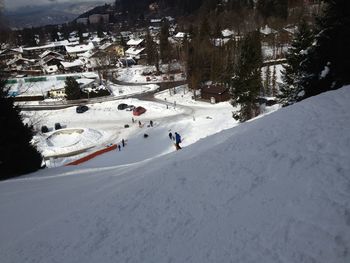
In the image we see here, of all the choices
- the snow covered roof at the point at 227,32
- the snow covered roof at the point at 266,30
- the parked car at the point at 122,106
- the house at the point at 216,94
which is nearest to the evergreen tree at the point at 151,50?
the snow covered roof at the point at 227,32

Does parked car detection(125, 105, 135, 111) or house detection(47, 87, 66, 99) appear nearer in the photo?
parked car detection(125, 105, 135, 111)

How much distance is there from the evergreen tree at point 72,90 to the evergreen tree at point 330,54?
158ft

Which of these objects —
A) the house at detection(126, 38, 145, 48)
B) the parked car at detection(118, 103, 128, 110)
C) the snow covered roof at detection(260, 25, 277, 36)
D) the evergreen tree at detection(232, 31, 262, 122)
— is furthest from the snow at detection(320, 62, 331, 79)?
the house at detection(126, 38, 145, 48)

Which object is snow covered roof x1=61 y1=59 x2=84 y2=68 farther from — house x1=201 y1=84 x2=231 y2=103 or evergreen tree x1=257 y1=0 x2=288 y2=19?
evergreen tree x1=257 y1=0 x2=288 y2=19

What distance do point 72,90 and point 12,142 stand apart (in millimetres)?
41709

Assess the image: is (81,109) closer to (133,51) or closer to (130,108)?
(130,108)

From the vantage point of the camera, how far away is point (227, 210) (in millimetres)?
6180

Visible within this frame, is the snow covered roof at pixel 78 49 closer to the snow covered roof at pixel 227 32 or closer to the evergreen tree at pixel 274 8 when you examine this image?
the snow covered roof at pixel 227 32

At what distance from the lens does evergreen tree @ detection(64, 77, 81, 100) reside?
55719 millimetres

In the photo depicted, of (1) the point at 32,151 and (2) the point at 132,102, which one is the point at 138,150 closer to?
(1) the point at 32,151

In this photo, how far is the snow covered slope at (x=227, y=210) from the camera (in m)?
4.95

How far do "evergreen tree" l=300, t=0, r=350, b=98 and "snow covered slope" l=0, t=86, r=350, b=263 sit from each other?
4.43 m

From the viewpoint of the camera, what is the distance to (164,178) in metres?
8.87

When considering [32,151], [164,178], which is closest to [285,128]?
[164,178]
